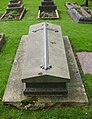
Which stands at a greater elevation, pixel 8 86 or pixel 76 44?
pixel 8 86

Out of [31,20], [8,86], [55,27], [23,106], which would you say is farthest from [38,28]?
[31,20]

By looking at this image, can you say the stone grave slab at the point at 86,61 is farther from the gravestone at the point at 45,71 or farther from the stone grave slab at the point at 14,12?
the stone grave slab at the point at 14,12

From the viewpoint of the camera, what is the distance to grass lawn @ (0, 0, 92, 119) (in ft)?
17.9

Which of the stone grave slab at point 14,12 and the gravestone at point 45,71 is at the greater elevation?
the gravestone at point 45,71

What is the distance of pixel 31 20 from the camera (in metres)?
14.6

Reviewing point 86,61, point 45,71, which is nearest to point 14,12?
point 86,61

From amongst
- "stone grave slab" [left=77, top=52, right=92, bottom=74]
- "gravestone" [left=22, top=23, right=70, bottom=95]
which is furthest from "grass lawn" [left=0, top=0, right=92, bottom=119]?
"gravestone" [left=22, top=23, right=70, bottom=95]

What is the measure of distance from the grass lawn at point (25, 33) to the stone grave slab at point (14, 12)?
420 mm

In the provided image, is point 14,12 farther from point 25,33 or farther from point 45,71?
point 45,71

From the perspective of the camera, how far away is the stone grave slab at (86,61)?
25.0 ft

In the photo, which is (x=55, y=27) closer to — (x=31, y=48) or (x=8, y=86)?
(x=31, y=48)

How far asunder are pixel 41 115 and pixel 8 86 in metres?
1.37

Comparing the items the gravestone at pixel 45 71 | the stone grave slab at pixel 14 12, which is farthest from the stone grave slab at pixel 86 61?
the stone grave slab at pixel 14 12

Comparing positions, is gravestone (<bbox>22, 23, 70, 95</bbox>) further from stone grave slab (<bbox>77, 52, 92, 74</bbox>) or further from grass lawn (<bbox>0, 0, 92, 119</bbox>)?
stone grave slab (<bbox>77, 52, 92, 74</bbox>)
